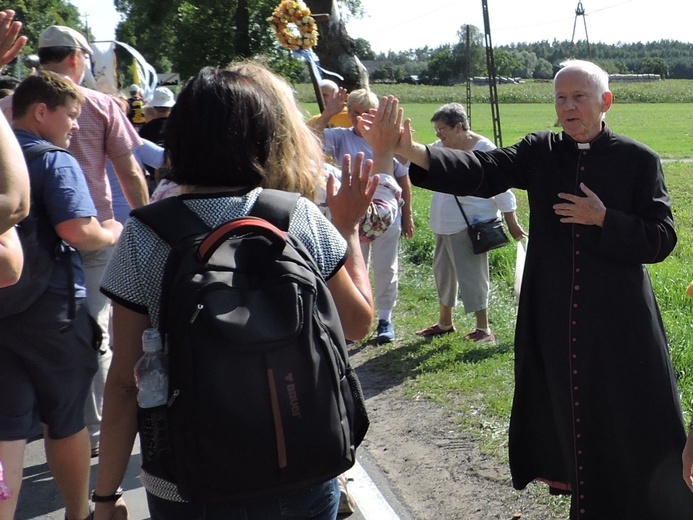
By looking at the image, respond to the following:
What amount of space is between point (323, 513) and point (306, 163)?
864mm

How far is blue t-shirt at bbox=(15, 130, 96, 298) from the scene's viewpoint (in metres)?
3.38

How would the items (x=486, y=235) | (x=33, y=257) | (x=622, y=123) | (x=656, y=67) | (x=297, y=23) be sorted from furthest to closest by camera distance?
(x=656, y=67)
(x=622, y=123)
(x=297, y=23)
(x=486, y=235)
(x=33, y=257)

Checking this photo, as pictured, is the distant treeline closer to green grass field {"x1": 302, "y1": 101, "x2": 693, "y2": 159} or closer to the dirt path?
green grass field {"x1": 302, "y1": 101, "x2": 693, "y2": 159}

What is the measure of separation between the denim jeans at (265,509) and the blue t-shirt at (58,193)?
1.62 m

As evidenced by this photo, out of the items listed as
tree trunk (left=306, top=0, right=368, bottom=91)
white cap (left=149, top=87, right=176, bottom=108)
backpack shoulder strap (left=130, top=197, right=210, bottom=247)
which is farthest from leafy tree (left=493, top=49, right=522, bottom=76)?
backpack shoulder strap (left=130, top=197, right=210, bottom=247)

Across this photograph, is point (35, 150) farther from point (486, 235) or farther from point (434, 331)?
point (434, 331)

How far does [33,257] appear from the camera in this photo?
3355 millimetres

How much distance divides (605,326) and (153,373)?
216 centimetres

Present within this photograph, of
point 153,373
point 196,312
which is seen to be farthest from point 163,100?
point 196,312

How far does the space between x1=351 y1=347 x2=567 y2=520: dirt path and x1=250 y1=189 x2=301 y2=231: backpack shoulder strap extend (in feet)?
7.91

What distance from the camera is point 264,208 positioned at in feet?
6.64

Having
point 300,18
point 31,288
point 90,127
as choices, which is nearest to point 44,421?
point 31,288

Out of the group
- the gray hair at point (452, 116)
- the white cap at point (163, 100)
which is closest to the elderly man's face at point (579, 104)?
the gray hair at point (452, 116)

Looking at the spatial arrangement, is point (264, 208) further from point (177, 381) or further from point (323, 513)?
point (323, 513)
